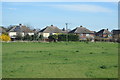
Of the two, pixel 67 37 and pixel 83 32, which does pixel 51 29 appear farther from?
pixel 67 37

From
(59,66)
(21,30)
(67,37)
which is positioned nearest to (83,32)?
(67,37)

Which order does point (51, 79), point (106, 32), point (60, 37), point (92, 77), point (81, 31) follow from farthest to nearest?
point (106, 32) < point (81, 31) < point (60, 37) < point (92, 77) < point (51, 79)

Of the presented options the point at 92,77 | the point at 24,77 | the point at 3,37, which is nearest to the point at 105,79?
the point at 92,77

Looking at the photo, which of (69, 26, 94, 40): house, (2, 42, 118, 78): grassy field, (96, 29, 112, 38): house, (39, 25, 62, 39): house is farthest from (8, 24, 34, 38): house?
(2, 42, 118, 78): grassy field

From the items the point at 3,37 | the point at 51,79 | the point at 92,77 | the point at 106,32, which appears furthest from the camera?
the point at 106,32

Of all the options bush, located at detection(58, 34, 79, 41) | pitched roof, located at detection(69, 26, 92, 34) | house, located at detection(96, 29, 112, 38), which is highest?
pitched roof, located at detection(69, 26, 92, 34)

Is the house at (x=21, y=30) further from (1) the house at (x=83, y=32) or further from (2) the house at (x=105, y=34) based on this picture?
(2) the house at (x=105, y=34)

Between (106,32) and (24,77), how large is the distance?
9401 cm

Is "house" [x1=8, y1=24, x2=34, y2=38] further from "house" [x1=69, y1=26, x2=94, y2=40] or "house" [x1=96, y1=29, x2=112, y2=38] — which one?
"house" [x1=96, y1=29, x2=112, y2=38]

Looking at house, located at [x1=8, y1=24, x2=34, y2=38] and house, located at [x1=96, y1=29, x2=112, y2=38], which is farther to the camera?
house, located at [x1=96, y1=29, x2=112, y2=38]

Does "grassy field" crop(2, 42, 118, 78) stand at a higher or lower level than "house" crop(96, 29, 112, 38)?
lower

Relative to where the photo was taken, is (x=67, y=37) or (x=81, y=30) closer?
(x=67, y=37)

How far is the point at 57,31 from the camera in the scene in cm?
9544

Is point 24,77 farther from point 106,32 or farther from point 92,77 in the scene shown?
point 106,32
